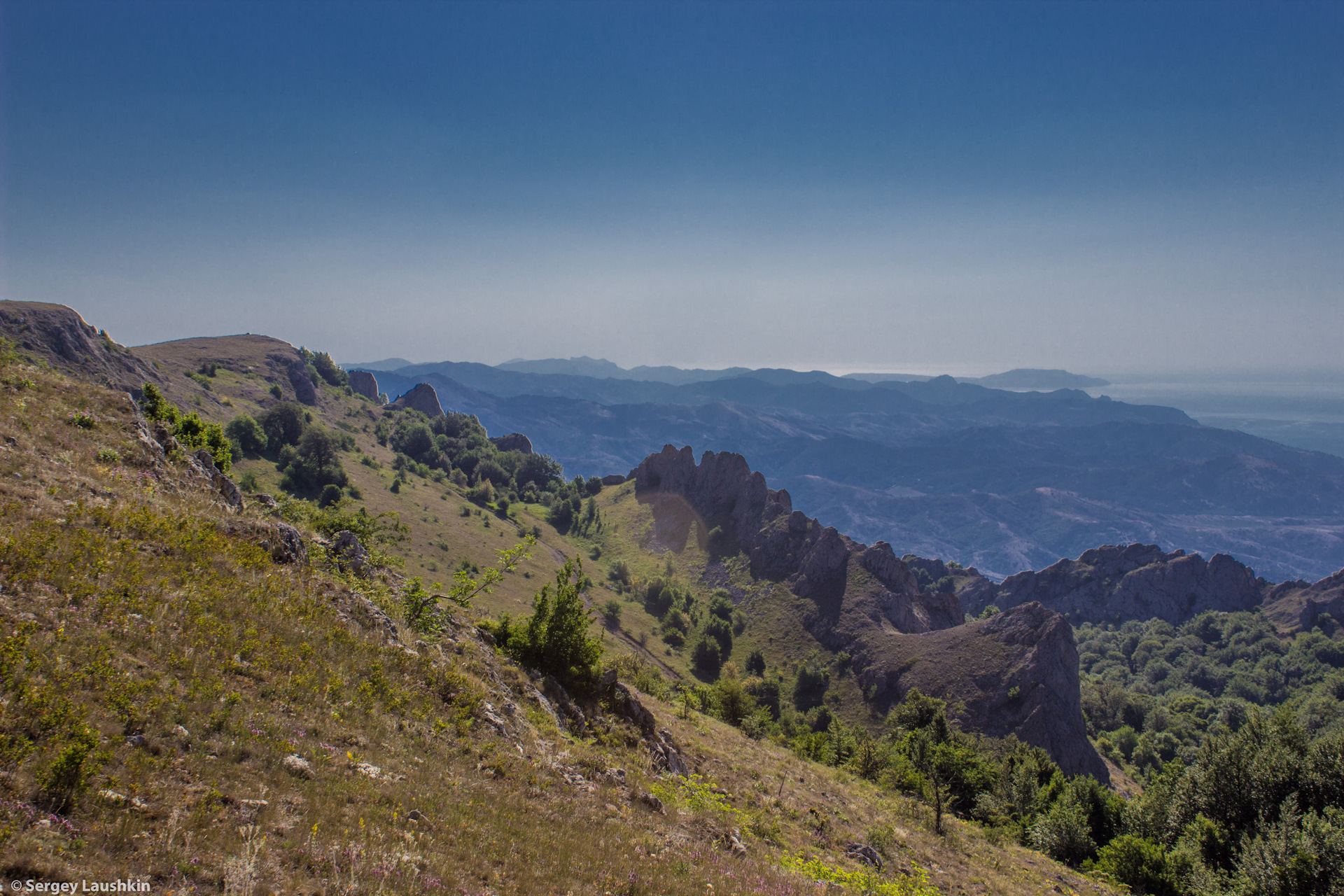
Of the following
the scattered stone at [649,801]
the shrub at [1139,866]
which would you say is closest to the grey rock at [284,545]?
the scattered stone at [649,801]

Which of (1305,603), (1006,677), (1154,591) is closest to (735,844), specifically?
(1006,677)

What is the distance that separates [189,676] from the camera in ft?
29.4

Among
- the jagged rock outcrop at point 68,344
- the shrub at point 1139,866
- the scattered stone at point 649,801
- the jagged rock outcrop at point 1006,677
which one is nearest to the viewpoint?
the scattered stone at point 649,801

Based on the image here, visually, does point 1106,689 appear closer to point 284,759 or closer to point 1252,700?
point 1252,700

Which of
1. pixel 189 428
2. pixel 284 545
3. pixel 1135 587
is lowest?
pixel 1135 587

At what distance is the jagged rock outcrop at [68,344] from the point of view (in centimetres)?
8194

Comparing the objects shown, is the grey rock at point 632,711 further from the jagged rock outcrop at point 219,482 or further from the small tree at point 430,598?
the jagged rock outcrop at point 219,482

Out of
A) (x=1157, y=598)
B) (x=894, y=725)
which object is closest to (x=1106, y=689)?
(x=1157, y=598)

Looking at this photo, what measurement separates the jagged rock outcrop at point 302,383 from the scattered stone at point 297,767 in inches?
7145

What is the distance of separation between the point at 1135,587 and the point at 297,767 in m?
230

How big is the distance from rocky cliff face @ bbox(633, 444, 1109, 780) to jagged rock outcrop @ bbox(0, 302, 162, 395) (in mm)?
119958

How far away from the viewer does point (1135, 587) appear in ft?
557

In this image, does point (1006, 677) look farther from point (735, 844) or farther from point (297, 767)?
point (297, 767)

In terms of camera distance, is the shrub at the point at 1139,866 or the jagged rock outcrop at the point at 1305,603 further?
the jagged rock outcrop at the point at 1305,603
